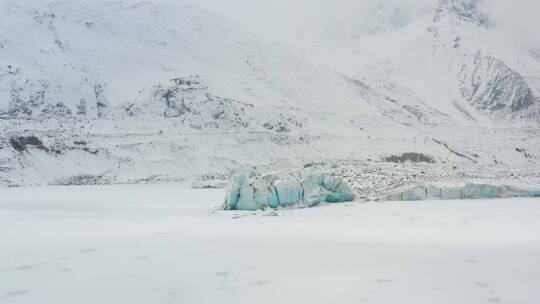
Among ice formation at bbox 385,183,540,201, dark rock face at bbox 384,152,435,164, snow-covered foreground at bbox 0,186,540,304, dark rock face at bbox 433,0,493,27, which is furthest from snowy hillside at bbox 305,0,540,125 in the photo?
snow-covered foreground at bbox 0,186,540,304

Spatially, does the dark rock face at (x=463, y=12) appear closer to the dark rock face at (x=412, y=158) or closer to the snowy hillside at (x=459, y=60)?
the snowy hillside at (x=459, y=60)

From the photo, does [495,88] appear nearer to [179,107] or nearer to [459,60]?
[459,60]

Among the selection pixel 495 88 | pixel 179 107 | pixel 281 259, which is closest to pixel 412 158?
pixel 179 107

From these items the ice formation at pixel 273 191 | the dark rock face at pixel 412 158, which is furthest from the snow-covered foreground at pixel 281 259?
the dark rock face at pixel 412 158

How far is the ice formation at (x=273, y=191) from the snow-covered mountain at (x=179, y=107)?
1358 centimetres

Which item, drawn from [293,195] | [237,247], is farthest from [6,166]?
[237,247]

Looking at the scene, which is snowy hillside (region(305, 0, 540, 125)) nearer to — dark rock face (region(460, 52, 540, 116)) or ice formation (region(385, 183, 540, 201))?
dark rock face (region(460, 52, 540, 116))

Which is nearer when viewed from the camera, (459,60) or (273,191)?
(273,191)

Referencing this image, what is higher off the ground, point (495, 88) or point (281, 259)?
point (495, 88)

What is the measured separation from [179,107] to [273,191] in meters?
31.5

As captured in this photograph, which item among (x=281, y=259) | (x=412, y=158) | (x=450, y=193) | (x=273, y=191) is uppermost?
(x=412, y=158)

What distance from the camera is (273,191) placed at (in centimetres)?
1400

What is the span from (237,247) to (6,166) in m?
28.1

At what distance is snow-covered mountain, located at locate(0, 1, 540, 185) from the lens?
1367 inches
